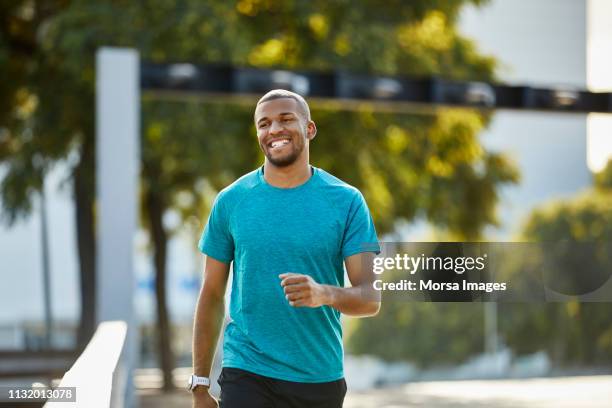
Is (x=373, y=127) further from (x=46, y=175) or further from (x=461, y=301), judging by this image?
(x=461, y=301)

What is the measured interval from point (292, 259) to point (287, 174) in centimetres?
25

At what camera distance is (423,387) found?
17141 mm

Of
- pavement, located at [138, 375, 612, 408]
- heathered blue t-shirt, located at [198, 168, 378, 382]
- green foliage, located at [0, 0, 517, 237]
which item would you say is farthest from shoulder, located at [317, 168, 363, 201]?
green foliage, located at [0, 0, 517, 237]

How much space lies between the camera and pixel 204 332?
3488mm

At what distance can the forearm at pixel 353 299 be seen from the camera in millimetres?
3139

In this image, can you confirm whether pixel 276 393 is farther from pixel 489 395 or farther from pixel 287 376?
pixel 489 395

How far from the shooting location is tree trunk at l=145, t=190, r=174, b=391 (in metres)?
20.7

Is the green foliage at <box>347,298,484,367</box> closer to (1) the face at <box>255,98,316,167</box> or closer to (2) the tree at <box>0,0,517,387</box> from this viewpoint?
(2) the tree at <box>0,0,517,387</box>

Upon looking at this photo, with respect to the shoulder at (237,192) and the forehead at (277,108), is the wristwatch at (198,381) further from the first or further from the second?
the forehead at (277,108)

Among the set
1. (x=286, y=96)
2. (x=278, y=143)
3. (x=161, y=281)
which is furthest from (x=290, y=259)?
(x=161, y=281)

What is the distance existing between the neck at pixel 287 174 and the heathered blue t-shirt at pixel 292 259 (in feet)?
0.06

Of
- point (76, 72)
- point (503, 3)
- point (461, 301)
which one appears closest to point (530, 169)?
point (503, 3)

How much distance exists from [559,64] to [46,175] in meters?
46.9

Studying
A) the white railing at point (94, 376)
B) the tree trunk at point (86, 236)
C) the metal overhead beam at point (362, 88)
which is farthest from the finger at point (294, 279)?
the tree trunk at point (86, 236)
